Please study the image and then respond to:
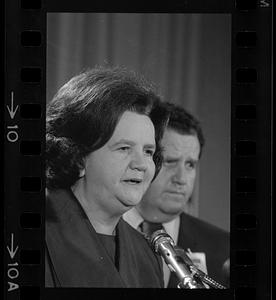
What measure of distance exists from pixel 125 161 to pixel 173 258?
8.8 inches

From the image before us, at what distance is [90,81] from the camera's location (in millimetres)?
2672

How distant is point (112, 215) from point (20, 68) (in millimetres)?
354

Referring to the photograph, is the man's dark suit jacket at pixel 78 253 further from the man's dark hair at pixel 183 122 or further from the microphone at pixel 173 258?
the man's dark hair at pixel 183 122

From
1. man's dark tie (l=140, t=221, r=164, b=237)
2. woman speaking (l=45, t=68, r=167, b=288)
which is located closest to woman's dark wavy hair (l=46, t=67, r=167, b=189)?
woman speaking (l=45, t=68, r=167, b=288)

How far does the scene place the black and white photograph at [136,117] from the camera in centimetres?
266

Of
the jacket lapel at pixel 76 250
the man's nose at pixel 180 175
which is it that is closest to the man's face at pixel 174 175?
the man's nose at pixel 180 175

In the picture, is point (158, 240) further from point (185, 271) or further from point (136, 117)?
point (136, 117)

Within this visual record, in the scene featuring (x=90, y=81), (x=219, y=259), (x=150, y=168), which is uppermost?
(x=90, y=81)

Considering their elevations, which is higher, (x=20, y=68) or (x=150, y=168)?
(x=20, y=68)

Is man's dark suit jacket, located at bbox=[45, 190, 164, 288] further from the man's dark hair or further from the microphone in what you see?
the man's dark hair

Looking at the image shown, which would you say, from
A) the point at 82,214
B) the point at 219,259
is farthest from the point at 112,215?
the point at 219,259

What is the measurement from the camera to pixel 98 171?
2660mm
